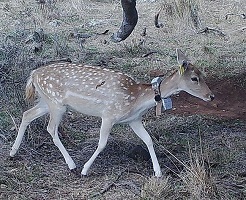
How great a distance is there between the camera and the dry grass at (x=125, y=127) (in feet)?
19.6

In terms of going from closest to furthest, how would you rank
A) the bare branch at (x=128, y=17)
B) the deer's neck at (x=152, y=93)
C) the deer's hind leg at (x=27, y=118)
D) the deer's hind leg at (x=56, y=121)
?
the deer's neck at (x=152, y=93) → the deer's hind leg at (x=56, y=121) → the deer's hind leg at (x=27, y=118) → the bare branch at (x=128, y=17)

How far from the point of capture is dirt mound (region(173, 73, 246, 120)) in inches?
346

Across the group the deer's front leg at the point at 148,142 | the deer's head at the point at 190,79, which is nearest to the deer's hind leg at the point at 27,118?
the deer's front leg at the point at 148,142

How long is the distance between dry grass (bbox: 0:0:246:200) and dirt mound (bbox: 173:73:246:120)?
0.32 m

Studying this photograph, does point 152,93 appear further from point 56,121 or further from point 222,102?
point 222,102

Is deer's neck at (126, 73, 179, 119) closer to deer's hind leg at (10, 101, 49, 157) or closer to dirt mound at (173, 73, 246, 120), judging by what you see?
deer's hind leg at (10, 101, 49, 157)

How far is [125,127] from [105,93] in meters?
1.64

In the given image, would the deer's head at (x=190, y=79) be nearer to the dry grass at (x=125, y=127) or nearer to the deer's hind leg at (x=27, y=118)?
the dry grass at (x=125, y=127)

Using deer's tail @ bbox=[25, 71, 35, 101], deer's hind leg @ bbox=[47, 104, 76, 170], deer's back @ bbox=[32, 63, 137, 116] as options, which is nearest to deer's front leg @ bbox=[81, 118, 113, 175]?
deer's back @ bbox=[32, 63, 137, 116]

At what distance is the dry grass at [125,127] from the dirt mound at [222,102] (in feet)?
1.06

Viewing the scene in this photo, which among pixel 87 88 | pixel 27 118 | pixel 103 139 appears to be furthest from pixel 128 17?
pixel 103 139

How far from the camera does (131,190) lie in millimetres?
6008

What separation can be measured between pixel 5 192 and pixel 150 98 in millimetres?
1575

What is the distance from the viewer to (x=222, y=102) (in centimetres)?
924
